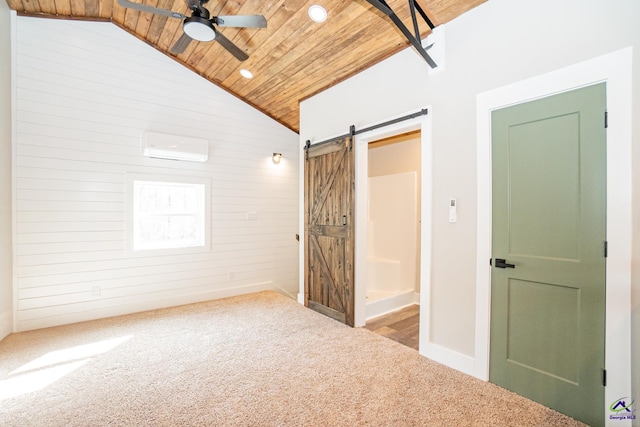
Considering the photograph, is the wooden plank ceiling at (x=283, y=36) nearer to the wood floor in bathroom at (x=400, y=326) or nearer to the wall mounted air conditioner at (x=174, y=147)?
the wall mounted air conditioner at (x=174, y=147)

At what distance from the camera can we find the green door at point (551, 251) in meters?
1.83

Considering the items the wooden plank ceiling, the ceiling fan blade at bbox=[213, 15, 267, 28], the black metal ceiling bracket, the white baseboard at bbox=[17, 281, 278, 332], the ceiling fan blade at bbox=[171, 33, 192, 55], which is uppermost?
the wooden plank ceiling

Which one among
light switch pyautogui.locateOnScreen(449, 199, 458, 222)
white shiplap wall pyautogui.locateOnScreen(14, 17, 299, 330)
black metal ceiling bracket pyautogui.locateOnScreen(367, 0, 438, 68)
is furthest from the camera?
white shiplap wall pyautogui.locateOnScreen(14, 17, 299, 330)

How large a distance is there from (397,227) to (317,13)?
3.07 metres

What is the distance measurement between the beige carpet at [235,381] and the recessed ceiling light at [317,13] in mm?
3148

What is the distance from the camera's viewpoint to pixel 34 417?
189cm

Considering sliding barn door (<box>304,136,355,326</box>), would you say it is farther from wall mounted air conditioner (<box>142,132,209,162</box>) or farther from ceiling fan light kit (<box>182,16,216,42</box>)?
ceiling fan light kit (<box>182,16,216,42</box>)

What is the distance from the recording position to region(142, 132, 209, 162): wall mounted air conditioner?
3.83 meters

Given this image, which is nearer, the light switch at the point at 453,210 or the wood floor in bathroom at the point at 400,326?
the light switch at the point at 453,210

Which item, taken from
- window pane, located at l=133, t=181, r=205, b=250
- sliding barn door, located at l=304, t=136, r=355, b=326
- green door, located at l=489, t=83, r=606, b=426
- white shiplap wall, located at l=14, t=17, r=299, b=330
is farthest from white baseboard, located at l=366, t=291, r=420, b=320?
window pane, located at l=133, t=181, r=205, b=250

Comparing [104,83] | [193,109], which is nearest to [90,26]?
[104,83]

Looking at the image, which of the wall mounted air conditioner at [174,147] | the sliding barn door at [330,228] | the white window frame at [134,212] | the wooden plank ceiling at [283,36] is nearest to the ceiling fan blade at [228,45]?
the wooden plank ceiling at [283,36]

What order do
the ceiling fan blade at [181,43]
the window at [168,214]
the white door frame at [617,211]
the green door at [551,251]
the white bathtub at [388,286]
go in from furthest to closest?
the white bathtub at [388,286] → the window at [168,214] → the ceiling fan blade at [181,43] → the green door at [551,251] → the white door frame at [617,211]

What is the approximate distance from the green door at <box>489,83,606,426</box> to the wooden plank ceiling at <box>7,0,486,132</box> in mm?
1170
